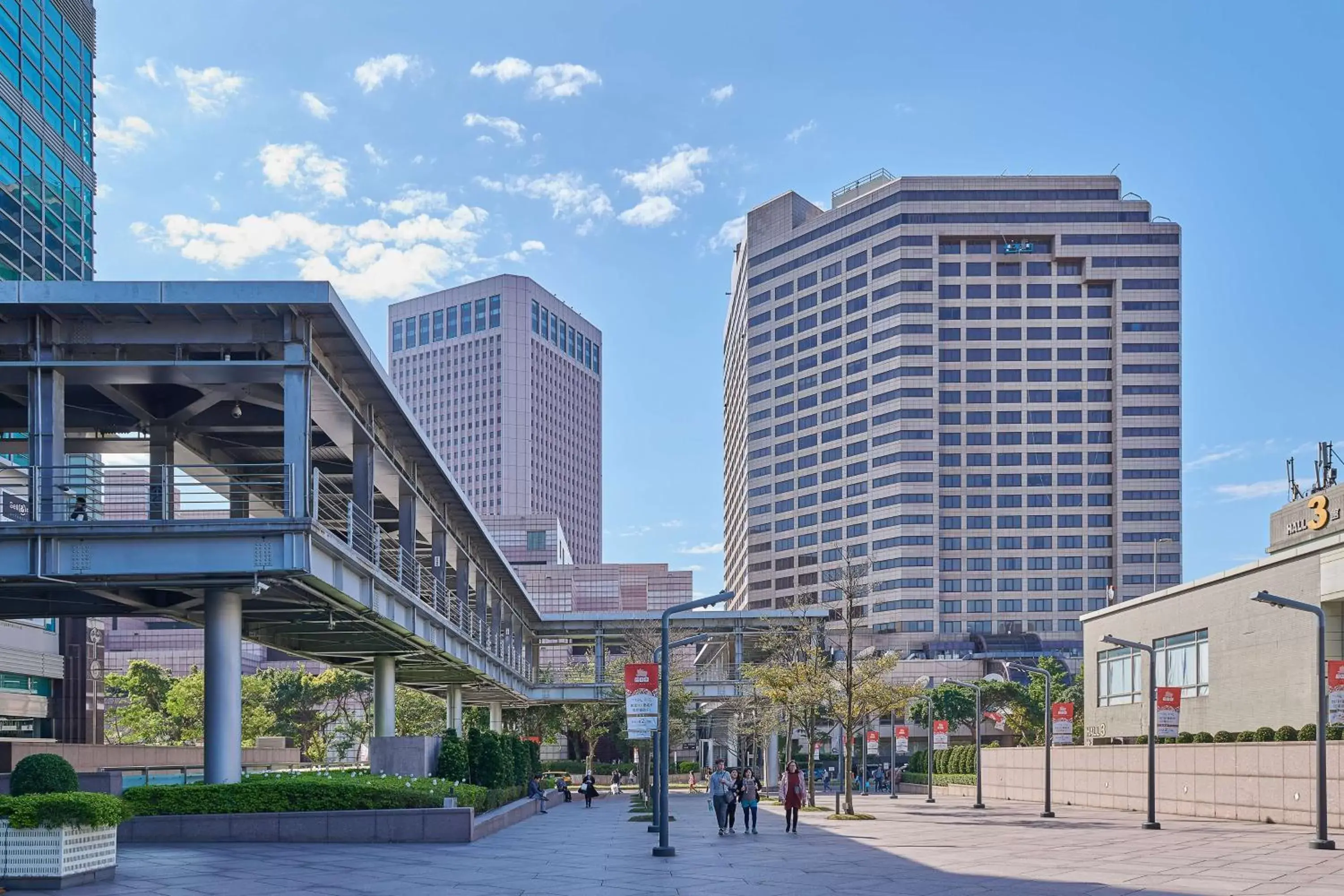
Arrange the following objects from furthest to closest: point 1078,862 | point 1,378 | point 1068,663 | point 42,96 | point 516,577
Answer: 1. point 1068,663
2. point 516,577
3. point 42,96
4. point 1,378
5. point 1078,862

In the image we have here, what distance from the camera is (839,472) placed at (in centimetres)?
15925

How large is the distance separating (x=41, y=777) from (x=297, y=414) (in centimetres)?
870

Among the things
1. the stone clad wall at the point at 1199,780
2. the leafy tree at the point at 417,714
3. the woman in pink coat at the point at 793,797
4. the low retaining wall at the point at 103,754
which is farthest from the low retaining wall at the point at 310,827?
the leafy tree at the point at 417,714

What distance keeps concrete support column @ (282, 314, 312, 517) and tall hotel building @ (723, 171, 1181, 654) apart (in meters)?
126

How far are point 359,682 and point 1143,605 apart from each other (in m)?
62.6

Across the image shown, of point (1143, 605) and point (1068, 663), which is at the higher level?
point (1143, 605)

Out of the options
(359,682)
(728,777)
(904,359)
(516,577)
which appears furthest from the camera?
(904,359)

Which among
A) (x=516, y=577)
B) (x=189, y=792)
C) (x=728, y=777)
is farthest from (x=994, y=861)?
(x=516, y=577)

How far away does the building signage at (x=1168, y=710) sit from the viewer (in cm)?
3666

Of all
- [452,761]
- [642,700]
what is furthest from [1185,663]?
[452,761]

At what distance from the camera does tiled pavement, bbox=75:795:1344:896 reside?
20484 millimetres

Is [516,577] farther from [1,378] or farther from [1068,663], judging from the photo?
[1068,663]

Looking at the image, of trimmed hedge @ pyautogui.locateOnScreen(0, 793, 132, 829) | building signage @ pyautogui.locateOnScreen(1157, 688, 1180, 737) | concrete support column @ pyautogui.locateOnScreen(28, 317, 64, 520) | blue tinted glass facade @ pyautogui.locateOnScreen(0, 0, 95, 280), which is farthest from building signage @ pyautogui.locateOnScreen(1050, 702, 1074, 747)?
blue tinted glass facade @ pyautogui.locateOnScreen(0, 0, 95, 280)

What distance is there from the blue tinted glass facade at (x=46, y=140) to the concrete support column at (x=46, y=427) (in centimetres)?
2975
